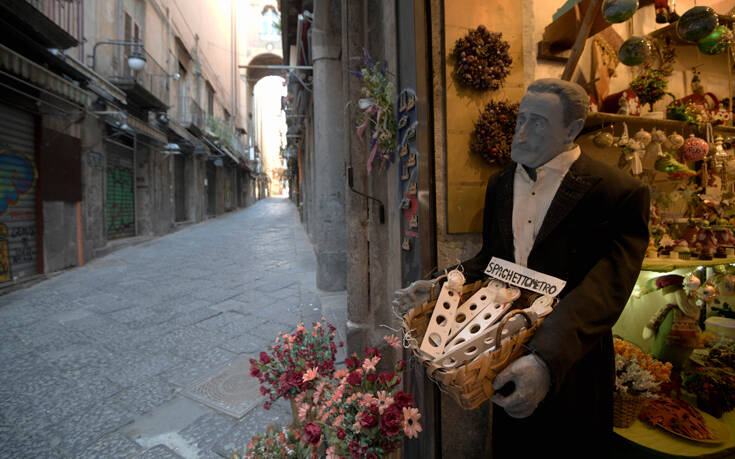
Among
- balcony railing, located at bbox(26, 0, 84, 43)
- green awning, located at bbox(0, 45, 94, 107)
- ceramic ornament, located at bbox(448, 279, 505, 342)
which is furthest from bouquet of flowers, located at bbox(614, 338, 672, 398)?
balcony railing, located at bbox(26, 0, 84, 43)

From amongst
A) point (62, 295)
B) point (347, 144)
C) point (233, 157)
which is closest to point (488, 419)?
point (347, 144)

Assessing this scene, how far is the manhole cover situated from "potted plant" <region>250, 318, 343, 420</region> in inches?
21.5

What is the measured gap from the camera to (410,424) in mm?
1350

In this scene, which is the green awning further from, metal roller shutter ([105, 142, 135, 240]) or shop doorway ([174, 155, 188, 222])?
shop doorway ([174, 155, 188, 222])

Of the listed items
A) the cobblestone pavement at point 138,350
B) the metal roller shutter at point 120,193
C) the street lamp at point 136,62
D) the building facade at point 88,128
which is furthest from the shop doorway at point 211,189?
the cobblestone pavement at point 138,350

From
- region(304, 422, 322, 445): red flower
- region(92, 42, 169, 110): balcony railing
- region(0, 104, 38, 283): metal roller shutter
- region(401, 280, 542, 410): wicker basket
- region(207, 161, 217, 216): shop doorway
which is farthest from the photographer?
region(207, 161, 217, 216): shop doorway

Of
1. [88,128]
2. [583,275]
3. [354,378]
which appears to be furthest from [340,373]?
[88,128]

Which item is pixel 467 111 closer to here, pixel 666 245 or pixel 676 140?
pixel 676 140

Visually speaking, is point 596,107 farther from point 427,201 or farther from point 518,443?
point 518,443

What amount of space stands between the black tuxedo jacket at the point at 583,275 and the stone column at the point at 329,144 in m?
4.09

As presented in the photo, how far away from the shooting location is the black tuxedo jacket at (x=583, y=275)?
3.02 ft

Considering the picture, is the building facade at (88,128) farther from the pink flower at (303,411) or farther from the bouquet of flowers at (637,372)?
the bouquet of flowers at (637,372)

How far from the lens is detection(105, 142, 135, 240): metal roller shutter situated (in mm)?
9922

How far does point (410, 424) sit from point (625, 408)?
1233 millimetres
